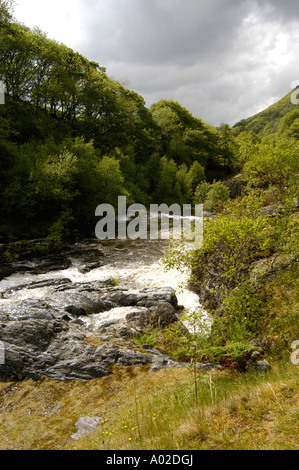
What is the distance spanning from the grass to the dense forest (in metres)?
18.5

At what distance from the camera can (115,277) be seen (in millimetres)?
17594

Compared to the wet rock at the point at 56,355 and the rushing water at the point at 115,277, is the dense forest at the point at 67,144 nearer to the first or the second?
the rushing water at the point at 115,277

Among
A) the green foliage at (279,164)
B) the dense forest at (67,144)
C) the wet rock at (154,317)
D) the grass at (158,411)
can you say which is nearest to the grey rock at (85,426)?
the grass at (158,411)

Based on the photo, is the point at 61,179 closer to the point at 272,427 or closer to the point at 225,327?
the point at 225,327

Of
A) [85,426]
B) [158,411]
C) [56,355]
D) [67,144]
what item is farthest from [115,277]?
[67,144]

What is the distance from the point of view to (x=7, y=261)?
19.4 meters

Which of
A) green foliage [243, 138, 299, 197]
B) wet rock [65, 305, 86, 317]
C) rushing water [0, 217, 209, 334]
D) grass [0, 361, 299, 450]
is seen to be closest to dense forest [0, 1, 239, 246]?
rushing water [0, 217, 209, 334]

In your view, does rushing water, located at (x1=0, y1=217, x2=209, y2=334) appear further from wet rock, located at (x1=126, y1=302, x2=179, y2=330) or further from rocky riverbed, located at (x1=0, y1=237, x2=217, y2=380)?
wet rock, located at (x1=126, y1=302, x2=179, y2=330)

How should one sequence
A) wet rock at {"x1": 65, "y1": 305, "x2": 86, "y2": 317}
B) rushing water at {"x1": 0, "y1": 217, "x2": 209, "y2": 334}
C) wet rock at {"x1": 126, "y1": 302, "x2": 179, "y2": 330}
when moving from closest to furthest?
1. wet rock at {"x1": 126, "y1": 302, "x2": 179, "y2": 330}
2. wet rock at {"x1": 65, "y1": 305, "x2": 86, "y2": 317}
3. rushing water at {"x1": 0, "y1": 217, "x2": 209, "y2": 334}

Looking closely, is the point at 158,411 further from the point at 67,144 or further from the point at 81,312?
the point at 67,144

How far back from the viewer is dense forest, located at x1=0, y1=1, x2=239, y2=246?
984 inches

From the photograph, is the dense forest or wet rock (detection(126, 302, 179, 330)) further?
the dense forest

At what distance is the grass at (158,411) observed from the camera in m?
3.88

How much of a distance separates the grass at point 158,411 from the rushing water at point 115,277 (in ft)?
13.7
